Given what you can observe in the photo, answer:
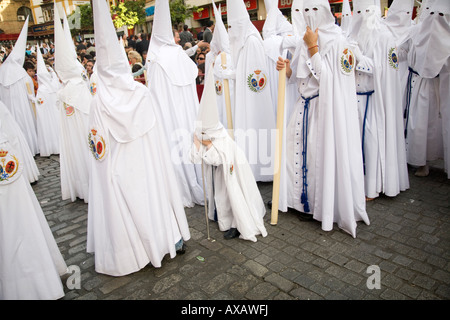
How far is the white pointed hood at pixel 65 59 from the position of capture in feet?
16.3

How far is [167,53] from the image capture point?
4734 mm

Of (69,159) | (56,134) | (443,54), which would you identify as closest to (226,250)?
(69,159)

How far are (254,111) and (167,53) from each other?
1.59m

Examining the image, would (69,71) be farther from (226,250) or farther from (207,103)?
(226,250)

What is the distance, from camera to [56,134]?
855 centimetres

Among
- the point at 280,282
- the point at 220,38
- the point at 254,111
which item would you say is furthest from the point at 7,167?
the point at 220,38

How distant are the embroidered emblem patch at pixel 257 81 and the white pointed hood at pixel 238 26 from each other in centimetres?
38

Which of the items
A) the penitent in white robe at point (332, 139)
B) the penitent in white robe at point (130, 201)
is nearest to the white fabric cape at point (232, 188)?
the penitent in white robe at point (130, 201)

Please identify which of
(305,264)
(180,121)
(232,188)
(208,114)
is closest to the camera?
(305,264)

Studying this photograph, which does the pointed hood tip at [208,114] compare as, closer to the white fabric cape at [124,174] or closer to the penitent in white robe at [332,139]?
the white fabric cape at [124,174]

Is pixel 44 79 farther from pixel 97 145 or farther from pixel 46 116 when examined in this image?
pixel 97 145

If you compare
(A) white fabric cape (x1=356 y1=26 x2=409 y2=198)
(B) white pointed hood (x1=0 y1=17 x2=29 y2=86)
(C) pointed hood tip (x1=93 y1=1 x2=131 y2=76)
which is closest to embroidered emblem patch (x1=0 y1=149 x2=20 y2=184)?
(C) pointed hood tip (x1=93 y1=1 x2=131 y2=76)

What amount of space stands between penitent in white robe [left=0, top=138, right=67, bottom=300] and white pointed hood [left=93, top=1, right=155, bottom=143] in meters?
0.86

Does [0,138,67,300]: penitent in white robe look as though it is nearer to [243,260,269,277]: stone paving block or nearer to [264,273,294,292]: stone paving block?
[243,260,269,277]: stone paving block
